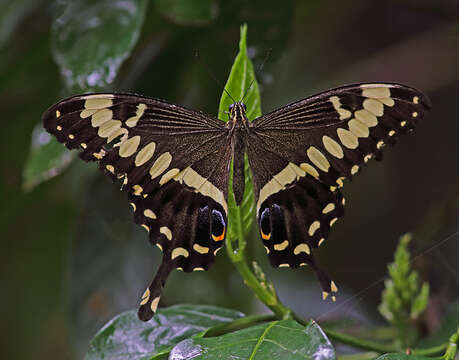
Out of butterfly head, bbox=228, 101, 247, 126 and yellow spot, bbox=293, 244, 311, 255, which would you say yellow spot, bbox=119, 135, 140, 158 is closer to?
butterfly head, bbox=228, 101, 247, 126

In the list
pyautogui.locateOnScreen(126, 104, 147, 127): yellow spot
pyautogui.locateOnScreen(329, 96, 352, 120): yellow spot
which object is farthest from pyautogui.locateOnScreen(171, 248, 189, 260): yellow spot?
pyautogui.locateOnScreen(329, 96, 352, 120): yellow spot

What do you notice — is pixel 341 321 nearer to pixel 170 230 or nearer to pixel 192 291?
pixel 192 291

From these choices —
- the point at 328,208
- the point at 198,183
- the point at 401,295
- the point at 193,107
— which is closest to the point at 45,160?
the point at 198,183

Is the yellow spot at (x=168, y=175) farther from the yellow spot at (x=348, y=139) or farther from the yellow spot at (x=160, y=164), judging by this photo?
the yellow spot at (x=348, y=139)

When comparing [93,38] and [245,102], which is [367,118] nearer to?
[245,102]

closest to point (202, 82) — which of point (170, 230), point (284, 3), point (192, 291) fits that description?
point (284, 3)

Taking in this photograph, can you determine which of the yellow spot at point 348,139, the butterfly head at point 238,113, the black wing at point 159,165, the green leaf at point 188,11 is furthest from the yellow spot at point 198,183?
the green leaf at point 188,11
